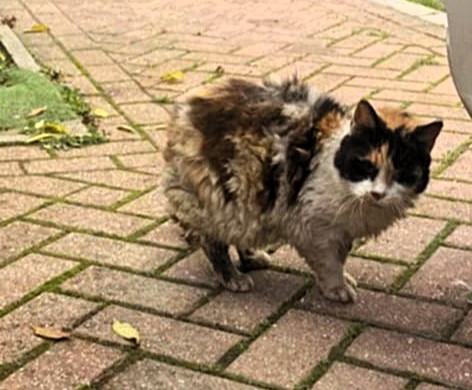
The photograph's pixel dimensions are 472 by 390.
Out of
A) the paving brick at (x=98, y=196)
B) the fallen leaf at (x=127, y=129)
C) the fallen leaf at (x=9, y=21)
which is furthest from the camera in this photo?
the fallen leaf at (x=9, y=21)

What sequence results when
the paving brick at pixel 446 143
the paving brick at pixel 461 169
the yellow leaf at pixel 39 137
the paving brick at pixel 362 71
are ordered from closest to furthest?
the paving brick at pixel 461 169 → the paving brick at pixel 446 143 → the yellow leaf at pixel 39 137 → the paving brick at pixel 362 71

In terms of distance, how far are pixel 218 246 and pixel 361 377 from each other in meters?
0.87

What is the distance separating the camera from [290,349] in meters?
3.25

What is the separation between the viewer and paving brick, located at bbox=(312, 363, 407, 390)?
3.03m

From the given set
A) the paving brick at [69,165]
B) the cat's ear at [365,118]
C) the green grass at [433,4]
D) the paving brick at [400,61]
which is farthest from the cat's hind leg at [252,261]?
the green grass at [433,4]

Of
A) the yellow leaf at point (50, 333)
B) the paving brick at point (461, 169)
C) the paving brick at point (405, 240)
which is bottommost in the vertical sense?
the paving brick at point (461, 169)

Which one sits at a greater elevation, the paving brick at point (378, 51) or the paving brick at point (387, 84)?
the paving brick at point (387, 84)

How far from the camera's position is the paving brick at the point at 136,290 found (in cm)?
355

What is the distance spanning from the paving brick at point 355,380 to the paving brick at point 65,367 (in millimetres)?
662

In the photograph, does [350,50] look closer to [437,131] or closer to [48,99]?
[48,99]

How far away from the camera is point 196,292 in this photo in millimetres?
3654

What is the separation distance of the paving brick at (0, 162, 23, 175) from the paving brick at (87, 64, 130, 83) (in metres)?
1.52

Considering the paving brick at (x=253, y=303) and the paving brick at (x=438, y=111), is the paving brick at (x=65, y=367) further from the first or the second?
the paving brick at (x=438, y=111)

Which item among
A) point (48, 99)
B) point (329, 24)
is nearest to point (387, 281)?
point (48, 99)
